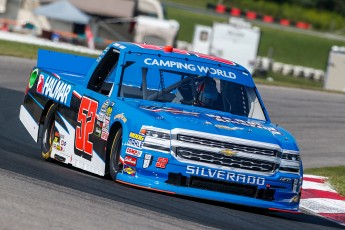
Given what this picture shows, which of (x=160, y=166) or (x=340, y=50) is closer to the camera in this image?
(x=160, y=166)

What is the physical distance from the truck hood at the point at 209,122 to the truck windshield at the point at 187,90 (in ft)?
0.55

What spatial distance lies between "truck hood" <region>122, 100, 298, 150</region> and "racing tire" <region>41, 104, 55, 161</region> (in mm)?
1802

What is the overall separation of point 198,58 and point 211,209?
2261 mm

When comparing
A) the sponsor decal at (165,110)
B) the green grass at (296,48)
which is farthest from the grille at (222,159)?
the green grass at (296,48)

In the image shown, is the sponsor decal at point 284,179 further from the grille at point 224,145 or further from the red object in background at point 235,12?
the red object in background at point 235,12

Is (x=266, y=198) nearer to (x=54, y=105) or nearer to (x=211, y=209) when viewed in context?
(x=211, y=209)

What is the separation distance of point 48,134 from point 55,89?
0.51m

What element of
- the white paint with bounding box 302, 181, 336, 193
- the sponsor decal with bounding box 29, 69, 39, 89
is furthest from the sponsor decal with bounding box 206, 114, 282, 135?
the sponsor decal with bounding box 29, 69, 39, 89

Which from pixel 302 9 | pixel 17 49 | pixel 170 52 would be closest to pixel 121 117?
pixel 170 52

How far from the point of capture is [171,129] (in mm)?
8969

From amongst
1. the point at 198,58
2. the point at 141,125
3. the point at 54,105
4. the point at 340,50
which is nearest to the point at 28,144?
the point at 54,105

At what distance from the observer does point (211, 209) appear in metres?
8.80

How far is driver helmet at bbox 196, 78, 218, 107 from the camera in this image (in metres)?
10.1

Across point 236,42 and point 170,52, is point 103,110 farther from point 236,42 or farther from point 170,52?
point 236,42
